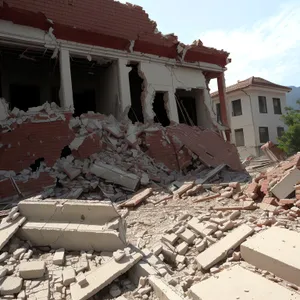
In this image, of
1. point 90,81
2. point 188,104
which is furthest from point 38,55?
point 188,104

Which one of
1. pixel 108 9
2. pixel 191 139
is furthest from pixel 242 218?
pixel 108 9

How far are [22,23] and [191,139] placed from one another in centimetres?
672

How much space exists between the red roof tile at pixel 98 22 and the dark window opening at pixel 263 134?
13.3 meters

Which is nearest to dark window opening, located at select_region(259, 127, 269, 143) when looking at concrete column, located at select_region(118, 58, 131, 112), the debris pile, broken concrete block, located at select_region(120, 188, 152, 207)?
the debris pile

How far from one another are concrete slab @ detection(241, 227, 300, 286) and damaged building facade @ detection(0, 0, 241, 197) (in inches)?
209

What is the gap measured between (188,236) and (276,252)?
130cm

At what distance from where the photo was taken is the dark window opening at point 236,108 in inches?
929

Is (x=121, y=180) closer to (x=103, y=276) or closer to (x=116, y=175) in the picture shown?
(x=116, y=175)

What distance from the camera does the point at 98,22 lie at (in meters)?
9.78

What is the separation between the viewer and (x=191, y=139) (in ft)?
35.1

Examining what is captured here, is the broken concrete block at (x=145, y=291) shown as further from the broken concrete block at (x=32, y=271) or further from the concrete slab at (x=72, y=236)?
the broken concrete block at (x=32, y=271)

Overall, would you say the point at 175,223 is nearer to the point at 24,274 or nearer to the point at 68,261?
the point at 68,261

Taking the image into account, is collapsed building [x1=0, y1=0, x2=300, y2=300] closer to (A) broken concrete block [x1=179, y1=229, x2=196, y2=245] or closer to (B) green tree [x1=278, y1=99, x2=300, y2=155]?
(A) broken concrete block [x1=179, y1=229, x2=196, y2=245]

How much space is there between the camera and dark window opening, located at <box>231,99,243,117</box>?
2359cm
